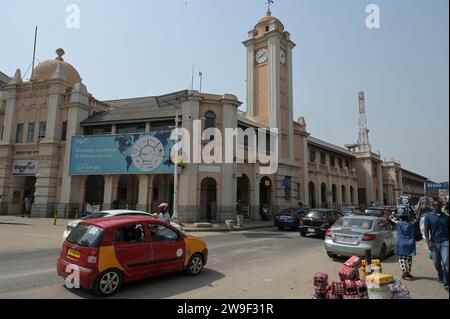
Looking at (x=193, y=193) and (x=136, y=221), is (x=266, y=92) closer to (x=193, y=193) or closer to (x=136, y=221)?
(x=193, y=193)

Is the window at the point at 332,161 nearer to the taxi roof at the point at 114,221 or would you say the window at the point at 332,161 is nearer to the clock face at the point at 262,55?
the clock face at the point at 262,55

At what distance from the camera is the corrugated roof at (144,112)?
26.2 meters

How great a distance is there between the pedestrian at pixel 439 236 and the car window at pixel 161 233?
5.90 meters

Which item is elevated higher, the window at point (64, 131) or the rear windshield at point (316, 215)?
the window at point (64, 131)

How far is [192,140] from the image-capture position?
24.4 meters

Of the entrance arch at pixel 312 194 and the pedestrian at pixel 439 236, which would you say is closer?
the pedestrian at pixel 439 236

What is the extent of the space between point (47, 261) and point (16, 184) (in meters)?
25.1

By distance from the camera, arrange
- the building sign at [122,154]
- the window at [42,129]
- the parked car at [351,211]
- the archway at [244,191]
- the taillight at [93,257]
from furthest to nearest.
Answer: the window at [42,129] → the archway at [244,191] → the building sign at [122,154] → the parked car at [351,211] → the taillight at [93,257]

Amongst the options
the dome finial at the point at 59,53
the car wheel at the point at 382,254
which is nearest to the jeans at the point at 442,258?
the car wheel at the point at 382,254

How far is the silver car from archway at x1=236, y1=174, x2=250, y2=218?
1783 cm

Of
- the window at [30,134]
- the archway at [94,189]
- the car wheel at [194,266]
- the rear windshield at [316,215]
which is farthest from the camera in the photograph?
the archway at [94,189]

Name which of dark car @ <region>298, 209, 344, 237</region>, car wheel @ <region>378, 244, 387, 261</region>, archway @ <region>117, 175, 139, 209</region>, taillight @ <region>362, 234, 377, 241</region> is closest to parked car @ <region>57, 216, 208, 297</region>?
taillight @ <region>362, 234, 377, 241</region>

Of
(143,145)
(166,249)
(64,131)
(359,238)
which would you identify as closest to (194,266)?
(166,249)
